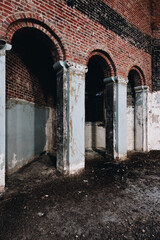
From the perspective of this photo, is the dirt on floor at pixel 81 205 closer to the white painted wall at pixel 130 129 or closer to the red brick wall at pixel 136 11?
the white painted wall at pixel 130 129

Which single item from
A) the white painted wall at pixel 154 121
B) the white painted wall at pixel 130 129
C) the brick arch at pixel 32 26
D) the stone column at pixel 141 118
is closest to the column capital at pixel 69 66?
the brick arch at pixel 32 26

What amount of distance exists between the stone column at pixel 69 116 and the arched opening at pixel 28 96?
57cm

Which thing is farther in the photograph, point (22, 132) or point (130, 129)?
point (130, 129)

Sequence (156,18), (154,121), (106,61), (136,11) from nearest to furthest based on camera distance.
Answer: (106,61), (136,11), (156,18), (154,121)

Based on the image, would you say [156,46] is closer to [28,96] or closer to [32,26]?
[32,26]

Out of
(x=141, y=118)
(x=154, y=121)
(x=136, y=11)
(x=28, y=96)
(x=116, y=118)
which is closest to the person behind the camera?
(x=28, y=96)

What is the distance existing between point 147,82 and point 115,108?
2.74m

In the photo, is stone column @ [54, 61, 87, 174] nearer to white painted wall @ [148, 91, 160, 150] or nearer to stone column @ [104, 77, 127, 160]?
stone column @ [104, 77, 127, 160]

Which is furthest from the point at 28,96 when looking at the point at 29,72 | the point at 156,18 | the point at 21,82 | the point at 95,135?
the point at 156,18

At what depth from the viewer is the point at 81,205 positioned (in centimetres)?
234

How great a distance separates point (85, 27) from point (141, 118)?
14.5 ft

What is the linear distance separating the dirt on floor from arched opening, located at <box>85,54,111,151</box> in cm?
307

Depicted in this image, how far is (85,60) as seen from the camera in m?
3.87

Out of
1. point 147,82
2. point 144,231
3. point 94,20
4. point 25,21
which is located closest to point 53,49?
point 25,21
